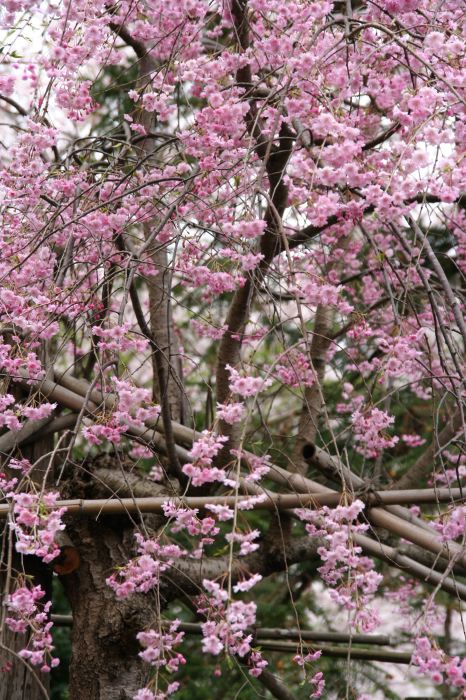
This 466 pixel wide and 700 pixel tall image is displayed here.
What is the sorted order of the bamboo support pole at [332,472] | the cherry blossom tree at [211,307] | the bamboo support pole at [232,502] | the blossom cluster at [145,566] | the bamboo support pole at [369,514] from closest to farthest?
the cherry blossom tree at [211,307]
the blossom cluster at [145,566]
the bamboo support pole at [232,502]
the bamboo support pole at [369,514]
the bamboo support pole at [332,472]

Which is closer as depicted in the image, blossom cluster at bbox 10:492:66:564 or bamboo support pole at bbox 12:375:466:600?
blossom cluster at bbox 10:492:66:564

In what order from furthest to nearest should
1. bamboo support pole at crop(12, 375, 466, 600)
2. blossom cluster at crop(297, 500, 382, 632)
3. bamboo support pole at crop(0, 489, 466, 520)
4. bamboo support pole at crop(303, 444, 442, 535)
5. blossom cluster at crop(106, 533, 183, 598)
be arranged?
bamboo support pole at crop(303, 444, 442, 535)
bamboo support pole at crop(12, 375, 466, 600)
bamboo support pole at crop(0, 489, 466, 520)
blossom cluster at crop(106, 533, 183, 598)
blossom cluster at crop(297, 500, 382, 632)

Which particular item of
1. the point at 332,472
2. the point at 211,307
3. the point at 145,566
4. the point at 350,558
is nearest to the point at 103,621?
the point at 145,566

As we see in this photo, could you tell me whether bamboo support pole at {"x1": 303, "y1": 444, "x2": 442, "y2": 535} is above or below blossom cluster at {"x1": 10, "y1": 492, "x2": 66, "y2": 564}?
above

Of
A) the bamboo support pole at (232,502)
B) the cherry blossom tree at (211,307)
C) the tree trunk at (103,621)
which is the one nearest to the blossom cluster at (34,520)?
the cherry blossom tree at (211,307)

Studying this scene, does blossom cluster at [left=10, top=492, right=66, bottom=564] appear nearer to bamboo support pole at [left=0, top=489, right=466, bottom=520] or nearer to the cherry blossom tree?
the cherry blossom tree

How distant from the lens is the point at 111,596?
3.42 metres

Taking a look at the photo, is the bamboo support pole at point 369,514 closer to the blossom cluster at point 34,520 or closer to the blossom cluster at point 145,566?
the blossom cluster at point 145,566

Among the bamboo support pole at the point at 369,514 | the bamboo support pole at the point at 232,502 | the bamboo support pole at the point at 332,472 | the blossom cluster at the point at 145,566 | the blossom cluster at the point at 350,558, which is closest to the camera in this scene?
the blossom cluster at the point at 350,558

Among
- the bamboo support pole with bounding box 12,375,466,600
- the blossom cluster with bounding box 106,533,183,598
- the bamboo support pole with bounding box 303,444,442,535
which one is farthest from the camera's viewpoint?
the bamboo support pole with bounding box 303,444,442,535

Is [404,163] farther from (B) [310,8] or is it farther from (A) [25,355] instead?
(A) [25,355]

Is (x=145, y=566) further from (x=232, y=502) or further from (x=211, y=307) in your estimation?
(x=211, y=307)

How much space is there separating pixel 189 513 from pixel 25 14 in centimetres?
195

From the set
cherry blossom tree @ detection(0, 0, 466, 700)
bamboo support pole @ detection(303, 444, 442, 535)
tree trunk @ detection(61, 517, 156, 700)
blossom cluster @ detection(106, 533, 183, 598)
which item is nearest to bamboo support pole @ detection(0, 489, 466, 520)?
cherry blossom tree @ detection(0, 0, 466, 700)
